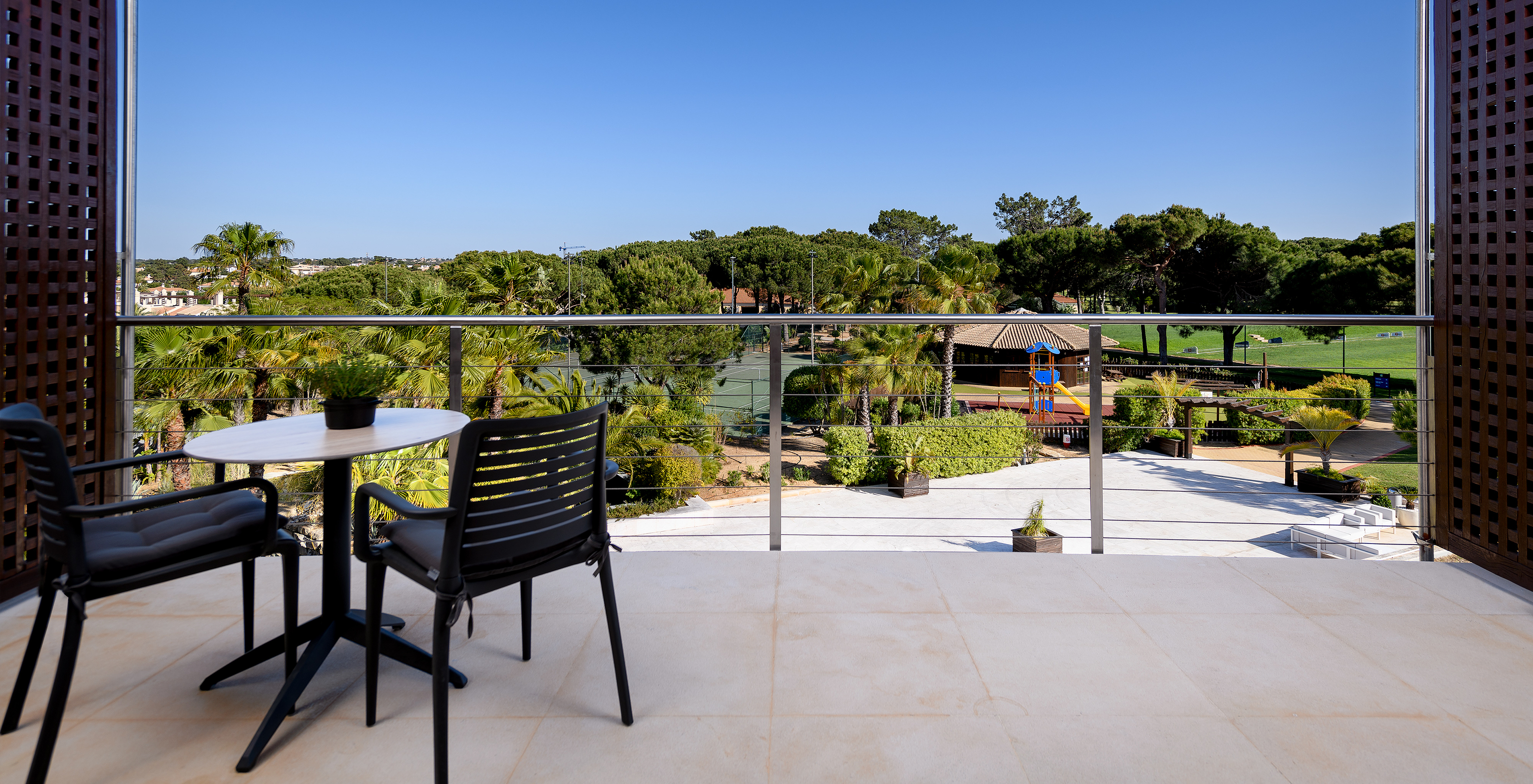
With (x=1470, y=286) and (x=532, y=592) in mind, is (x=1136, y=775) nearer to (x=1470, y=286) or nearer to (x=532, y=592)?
(x=532, y=592)

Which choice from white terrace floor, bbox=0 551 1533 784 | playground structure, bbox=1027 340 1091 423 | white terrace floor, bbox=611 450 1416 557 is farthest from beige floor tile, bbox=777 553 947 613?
playground structure, bbox=1027 340 1091 423

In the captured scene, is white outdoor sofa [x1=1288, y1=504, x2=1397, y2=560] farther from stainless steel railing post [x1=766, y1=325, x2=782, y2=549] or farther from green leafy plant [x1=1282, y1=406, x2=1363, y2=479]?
stainless steel railing post [x1=766, y1=325, x2=782, y2=549]

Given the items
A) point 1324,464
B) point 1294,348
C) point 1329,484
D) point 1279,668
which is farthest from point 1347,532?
point 1294,348

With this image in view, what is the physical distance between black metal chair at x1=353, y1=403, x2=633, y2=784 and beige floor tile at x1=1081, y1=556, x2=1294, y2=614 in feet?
5.40

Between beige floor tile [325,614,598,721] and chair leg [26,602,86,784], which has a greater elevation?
chair leg [26,602,86,784]

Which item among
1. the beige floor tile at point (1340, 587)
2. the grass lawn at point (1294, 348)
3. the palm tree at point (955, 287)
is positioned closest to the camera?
the beige floor tile at point (1340, 587)

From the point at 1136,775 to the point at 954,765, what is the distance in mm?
337

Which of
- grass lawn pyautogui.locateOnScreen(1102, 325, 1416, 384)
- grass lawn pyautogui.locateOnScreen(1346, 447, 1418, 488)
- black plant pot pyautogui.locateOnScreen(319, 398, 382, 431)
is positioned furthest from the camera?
grass lawn pyautogui.locateOnScreen(1102, 325, 1416, 384)

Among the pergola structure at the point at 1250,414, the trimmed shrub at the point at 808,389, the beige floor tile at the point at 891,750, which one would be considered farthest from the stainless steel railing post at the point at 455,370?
the trimmed shrub at the point at 808,389

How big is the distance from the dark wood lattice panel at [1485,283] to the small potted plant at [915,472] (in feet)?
59.3

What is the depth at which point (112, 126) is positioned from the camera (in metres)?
2.80

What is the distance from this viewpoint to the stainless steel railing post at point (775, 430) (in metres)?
2.88

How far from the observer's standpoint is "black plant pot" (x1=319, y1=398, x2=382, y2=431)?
1875mm

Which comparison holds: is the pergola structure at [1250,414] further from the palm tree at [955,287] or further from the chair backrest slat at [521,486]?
the chair backrest slat at [521,486]
